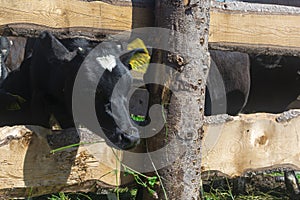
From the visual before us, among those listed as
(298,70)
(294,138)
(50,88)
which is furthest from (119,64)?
(298,70)

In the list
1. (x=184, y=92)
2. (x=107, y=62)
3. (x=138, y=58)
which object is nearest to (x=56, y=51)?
(x=107, y=62)

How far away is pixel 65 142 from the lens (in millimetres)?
2330

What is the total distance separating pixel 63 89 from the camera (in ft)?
10.3

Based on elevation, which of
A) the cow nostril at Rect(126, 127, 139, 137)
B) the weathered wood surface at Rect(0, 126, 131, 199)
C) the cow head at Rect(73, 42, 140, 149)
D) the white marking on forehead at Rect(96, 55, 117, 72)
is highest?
the white marking on forehead at Rect(96, 55, 117, 72)

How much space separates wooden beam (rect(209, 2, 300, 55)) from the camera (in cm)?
243

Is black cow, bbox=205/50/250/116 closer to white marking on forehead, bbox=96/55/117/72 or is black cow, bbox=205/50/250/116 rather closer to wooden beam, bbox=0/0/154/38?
white marking on forehead, bbox=96/55/117/72

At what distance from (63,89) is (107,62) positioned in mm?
326

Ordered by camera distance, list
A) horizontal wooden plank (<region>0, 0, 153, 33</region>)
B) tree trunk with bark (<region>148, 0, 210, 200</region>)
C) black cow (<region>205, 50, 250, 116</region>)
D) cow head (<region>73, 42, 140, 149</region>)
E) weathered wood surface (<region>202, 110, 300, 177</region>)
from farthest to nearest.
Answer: black cow (<region>205, 50, 250, 116</region>), cow head (<region>73, 42, 140, 149</region>), weathered wood surface (<region>202, 110, 300, 177</region>), tree trunk with bark (<region>148, 0, 210, 200</region>), horizontal wooden plank (<region>0, 0, 153, 33</region>)

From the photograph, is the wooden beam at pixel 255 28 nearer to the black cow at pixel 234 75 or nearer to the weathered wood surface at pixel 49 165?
the weathered wood surface at pixel 49 165

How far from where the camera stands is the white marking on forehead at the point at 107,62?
9.75 feet

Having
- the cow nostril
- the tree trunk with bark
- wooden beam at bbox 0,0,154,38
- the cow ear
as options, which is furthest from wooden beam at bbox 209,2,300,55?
the cow ear

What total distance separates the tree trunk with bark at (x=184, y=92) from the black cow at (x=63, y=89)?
0.63ft

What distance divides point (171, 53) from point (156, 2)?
226mm

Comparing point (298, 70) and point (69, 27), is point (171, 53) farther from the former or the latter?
point (298, 70)
